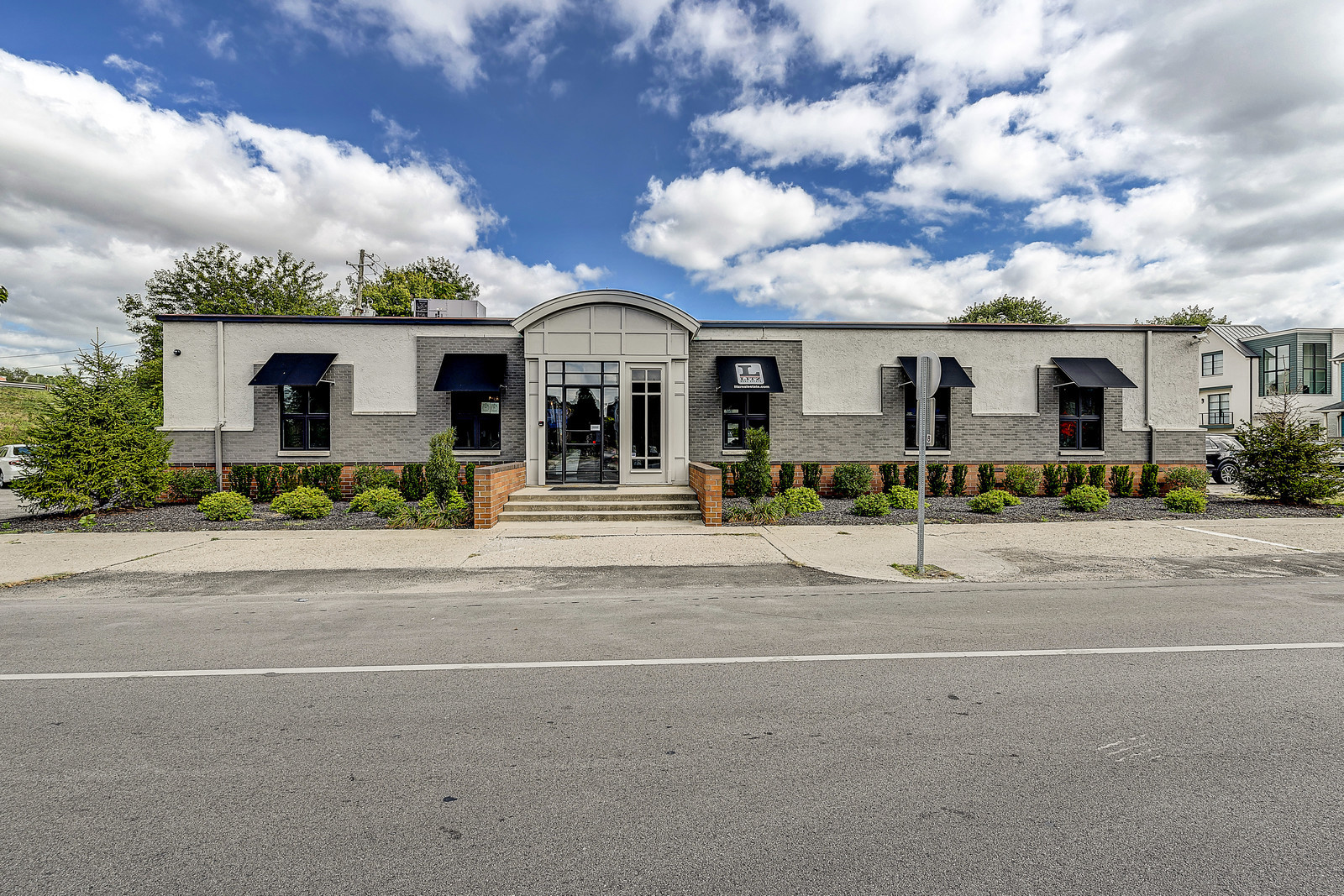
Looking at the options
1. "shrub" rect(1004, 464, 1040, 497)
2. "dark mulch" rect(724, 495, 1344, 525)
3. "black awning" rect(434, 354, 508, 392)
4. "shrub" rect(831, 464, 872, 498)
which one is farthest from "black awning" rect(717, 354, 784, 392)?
"shrub" rect(1004, 464, 1040, 497)

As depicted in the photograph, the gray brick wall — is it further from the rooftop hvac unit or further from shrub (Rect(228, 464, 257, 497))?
the rooftop hvac unit

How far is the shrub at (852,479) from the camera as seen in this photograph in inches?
614

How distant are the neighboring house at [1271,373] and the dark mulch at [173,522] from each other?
159 feet

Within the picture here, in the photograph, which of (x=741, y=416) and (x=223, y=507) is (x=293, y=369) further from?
(x=741, y=416)

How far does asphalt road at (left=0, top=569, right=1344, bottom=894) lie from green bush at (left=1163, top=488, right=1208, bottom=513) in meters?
8.78

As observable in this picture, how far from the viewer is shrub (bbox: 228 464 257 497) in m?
15.4

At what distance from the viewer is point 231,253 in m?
Result: 33.8

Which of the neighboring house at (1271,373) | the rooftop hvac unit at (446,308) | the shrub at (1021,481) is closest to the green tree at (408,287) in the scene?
the rooftop hvac unit at (446,308)

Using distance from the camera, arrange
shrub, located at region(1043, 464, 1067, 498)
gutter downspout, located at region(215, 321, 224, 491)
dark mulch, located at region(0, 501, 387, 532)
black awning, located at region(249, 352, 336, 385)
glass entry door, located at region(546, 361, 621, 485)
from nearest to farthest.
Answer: dark mulch, located at region(0, 501, 387, 532)
glass entry door, located at region(546, 361, 621, 485)
black awning, located at region(249, 352, 336, 385)
gutter downspout, located at region(215, 321, 224, 491)
shrub, located at region(1043, 464, 1067, 498)

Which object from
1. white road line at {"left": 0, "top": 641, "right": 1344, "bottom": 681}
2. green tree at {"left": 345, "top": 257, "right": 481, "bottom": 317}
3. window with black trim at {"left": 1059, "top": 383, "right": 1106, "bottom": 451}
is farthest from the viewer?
green tree at {"left": 345, "top": 257, "right": 481, "bottom": 317}

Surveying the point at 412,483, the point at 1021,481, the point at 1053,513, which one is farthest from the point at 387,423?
the point at 1021,481

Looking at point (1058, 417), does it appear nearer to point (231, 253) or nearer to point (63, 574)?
point (63, 574)

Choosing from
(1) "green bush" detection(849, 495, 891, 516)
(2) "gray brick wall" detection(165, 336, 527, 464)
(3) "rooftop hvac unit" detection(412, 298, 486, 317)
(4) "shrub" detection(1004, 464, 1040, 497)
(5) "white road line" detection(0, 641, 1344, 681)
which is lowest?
(5) "white road line" detection(0, 641, 1344, 681)

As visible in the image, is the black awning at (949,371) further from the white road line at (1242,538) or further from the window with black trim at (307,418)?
the window with black trim at (307,418)
